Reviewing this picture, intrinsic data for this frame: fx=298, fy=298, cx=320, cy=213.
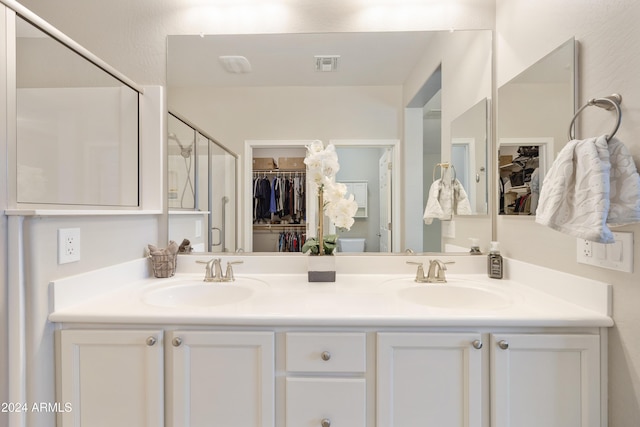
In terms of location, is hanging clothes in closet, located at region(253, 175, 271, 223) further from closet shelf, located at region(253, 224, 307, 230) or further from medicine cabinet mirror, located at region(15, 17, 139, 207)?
medicine cabinet mirror, located at region(15, 17, 139, 207)

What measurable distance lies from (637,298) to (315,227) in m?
1.20

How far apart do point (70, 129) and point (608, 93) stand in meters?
1.98

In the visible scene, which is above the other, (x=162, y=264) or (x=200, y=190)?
(x=200, y=190)

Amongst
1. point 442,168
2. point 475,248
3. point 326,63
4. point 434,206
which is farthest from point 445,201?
point 326,63

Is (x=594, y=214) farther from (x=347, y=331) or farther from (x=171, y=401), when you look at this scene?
(x=171, y=401)

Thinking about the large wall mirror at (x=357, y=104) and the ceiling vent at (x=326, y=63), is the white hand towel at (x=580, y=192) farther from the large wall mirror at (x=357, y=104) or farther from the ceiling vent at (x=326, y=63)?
the ceiling vent at (x=326, y=63)

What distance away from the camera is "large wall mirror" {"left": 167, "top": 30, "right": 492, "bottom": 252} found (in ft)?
5.13

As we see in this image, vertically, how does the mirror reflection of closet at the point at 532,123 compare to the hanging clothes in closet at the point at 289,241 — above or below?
above

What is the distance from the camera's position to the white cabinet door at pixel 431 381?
94 centimetres

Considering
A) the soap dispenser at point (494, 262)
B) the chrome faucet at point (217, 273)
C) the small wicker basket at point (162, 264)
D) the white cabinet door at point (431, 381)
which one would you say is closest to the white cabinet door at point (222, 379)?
the white cabinet door at point (431, 381)

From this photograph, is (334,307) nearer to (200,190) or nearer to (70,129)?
(200,190)

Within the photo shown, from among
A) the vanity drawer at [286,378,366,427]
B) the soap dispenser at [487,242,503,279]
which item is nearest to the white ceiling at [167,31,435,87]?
the soap dispenser at [487,242,503,279]

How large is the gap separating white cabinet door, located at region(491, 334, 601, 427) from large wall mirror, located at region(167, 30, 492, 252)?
67 cm

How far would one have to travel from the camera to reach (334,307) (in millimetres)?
1041
